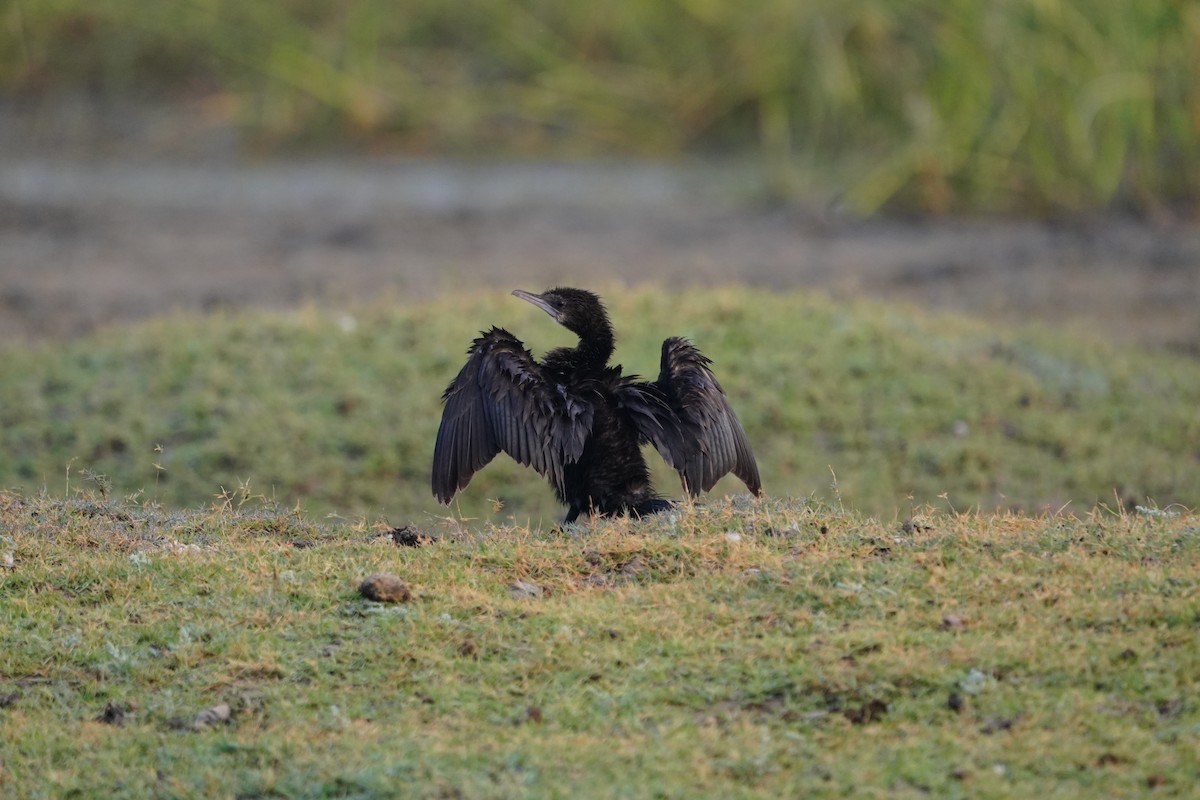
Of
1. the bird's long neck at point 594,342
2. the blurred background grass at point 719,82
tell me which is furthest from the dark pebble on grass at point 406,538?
the blurred background grass at point 719,82

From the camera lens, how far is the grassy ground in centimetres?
370

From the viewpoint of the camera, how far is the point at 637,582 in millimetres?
4699

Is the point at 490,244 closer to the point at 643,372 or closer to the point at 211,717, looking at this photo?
the point at 643,372

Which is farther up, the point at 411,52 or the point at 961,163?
the point at 411,52

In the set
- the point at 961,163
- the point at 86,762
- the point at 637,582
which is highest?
the point at 961,163

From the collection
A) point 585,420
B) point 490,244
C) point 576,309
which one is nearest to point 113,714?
point 585,420

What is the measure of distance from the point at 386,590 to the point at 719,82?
30.7 ft

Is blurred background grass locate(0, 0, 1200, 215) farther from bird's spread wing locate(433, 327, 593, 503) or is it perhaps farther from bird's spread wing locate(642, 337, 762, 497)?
bird's spread wing locate(433, 327, 593, 503)

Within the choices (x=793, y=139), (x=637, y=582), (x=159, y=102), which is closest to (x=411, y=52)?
(x=159, y=102)

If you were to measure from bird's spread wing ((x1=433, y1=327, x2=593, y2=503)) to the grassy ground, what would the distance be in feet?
1.15

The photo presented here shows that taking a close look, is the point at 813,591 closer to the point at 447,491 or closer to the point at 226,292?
A: the point at 447,491

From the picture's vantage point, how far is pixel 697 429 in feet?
18.2

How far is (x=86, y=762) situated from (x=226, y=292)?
728cm

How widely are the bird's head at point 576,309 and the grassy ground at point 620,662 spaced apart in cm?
92
